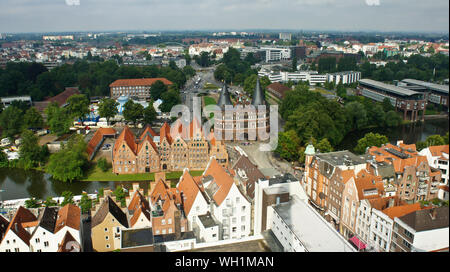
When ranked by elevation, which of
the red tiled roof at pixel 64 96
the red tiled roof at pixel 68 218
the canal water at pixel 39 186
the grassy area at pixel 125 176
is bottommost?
the canal water at pixel 39 186

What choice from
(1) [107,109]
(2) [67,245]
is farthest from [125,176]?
(1) [107,109]

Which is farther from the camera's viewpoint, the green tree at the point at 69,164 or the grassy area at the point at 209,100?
the grassy area at the point at 209,100

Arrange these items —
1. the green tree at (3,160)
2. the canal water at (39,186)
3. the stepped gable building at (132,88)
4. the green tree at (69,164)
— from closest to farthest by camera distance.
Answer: the canal water at (39,186)
the green tree at (69,164)
the green tree at (3,160)
the stepped gable building at (132,88)

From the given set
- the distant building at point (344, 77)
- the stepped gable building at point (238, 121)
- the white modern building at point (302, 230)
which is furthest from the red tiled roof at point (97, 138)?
the distant building at point (344, 77)

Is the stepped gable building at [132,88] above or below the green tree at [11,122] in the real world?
above

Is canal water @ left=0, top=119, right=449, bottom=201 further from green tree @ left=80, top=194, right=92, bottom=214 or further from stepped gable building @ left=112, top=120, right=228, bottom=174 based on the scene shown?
green tree @ left=80, top=194, right=92, bottom=214

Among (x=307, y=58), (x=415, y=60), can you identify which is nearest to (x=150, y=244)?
(x=415, y=60)

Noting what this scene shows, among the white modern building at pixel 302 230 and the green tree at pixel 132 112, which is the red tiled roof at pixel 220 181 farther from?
the green tree at pixel 132 112
